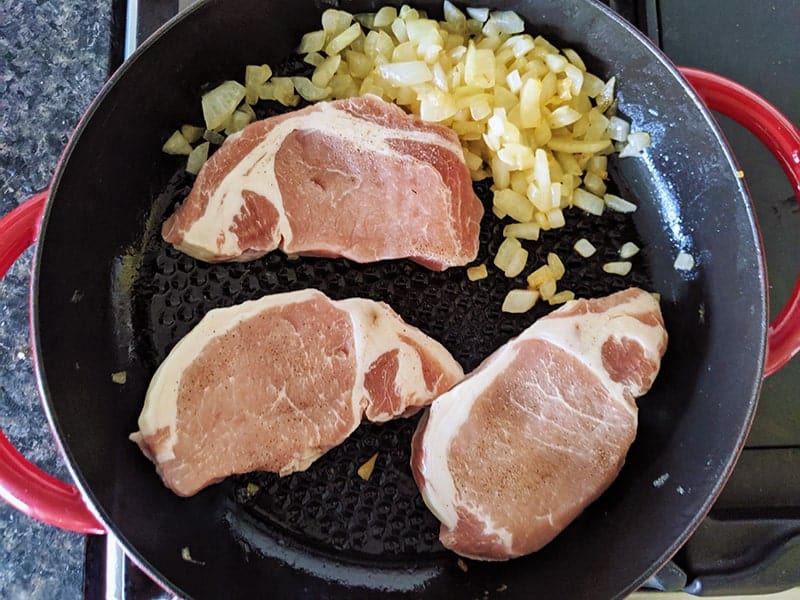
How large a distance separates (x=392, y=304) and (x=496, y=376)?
0.79ft

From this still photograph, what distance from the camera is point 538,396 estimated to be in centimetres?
137

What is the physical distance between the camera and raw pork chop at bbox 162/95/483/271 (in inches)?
54.0

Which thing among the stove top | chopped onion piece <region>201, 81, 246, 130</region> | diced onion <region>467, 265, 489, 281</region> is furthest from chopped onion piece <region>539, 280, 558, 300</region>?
chopped onion piece <region>201, 81, 246, 130</region>

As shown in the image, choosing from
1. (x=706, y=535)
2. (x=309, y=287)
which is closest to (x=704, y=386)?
(x=706, y=535)

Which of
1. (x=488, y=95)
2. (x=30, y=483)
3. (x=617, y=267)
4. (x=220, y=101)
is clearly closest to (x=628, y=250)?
(x=617, y=267)

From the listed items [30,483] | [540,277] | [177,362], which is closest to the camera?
[30,483]

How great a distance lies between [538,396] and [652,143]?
0.55 meters

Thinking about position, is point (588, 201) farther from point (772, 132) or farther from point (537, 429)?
point (537, 429)

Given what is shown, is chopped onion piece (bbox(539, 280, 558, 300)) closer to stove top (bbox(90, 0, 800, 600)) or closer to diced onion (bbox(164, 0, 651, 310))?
diced onion (bbox(164, 0, 651, 310))

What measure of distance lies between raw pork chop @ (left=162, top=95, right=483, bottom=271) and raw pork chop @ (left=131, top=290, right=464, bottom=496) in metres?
0.12

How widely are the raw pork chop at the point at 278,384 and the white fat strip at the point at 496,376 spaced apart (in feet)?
0.14

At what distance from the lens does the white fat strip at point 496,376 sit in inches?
52.3

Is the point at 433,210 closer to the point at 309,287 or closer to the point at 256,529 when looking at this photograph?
the point at 309,287

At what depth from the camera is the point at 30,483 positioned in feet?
3.84
